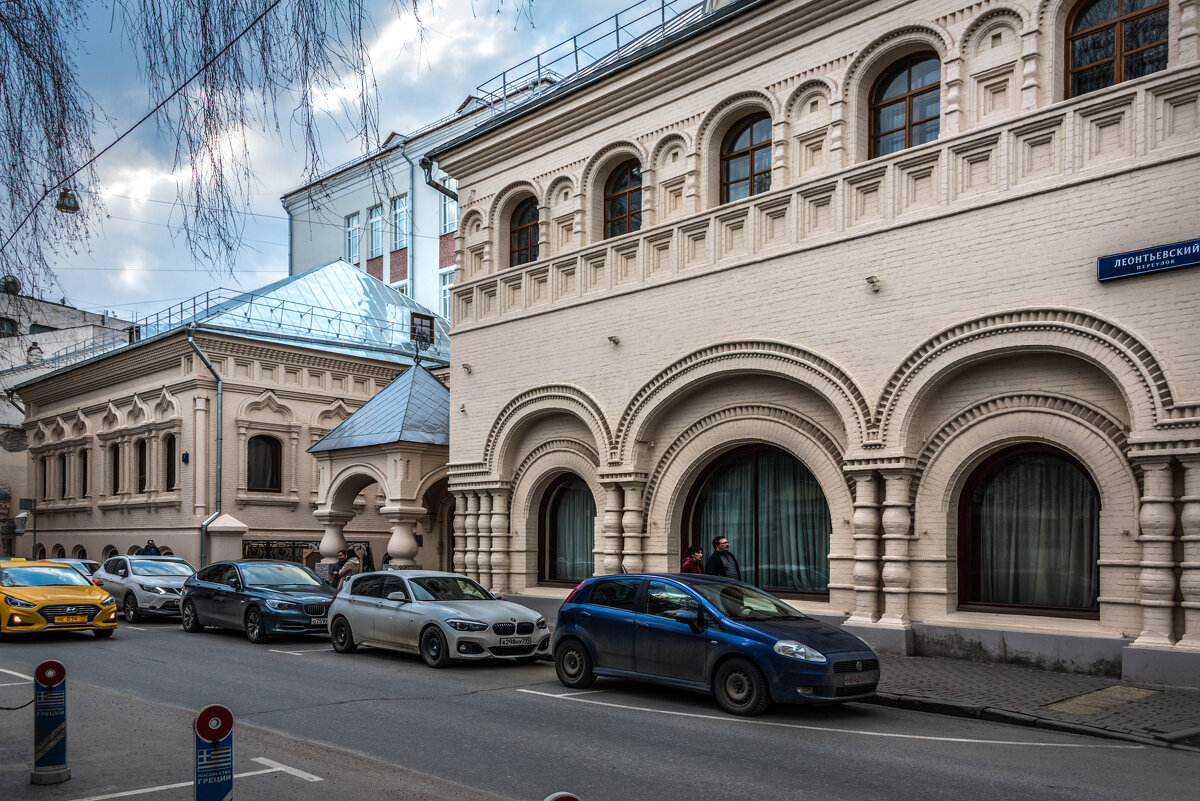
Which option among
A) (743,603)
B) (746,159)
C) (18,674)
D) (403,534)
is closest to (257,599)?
(18,674)

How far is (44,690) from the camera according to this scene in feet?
25.3

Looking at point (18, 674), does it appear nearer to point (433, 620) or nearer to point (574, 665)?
point (433, 620)

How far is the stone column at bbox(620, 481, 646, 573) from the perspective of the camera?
61.8ft

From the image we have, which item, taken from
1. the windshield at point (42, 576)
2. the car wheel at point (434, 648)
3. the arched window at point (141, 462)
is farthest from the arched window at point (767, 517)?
the arched window at point (141, 462)

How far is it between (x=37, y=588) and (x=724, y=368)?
1247 centimetres

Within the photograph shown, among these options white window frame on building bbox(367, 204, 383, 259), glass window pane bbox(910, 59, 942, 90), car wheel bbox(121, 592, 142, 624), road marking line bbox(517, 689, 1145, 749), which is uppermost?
white window frame on building bbox(367, 204, 383, 259)

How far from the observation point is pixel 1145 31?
1339cm

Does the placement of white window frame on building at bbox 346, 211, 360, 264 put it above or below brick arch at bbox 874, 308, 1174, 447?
above

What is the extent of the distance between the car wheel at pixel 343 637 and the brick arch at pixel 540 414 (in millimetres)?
5423

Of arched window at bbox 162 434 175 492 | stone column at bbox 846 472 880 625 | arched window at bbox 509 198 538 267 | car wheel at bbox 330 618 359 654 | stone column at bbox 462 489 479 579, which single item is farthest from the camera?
arched window at bbox 162 434 175 492

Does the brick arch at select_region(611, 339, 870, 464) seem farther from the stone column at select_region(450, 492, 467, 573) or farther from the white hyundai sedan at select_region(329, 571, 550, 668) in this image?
the stone column at select_region(450, 492, 467, 573)

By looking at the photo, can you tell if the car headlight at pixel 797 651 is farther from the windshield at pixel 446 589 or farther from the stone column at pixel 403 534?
the stone column at pixel 403 534

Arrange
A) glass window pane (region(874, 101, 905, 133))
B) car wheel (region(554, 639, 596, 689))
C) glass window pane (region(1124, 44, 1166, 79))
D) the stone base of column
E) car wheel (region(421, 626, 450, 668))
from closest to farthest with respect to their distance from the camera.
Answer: the stone base of column → car wheel (region(554, 639, 596, 689)) → glass window pane (region(1124, 44, 1166, 79)) → car wheel (region(421, 626, 450, 668)) → glass window pane (region(874, 101, 905, 133))

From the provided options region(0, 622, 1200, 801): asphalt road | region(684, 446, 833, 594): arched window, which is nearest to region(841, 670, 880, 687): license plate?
region(0, 622, 1200, 801): asphalt road
